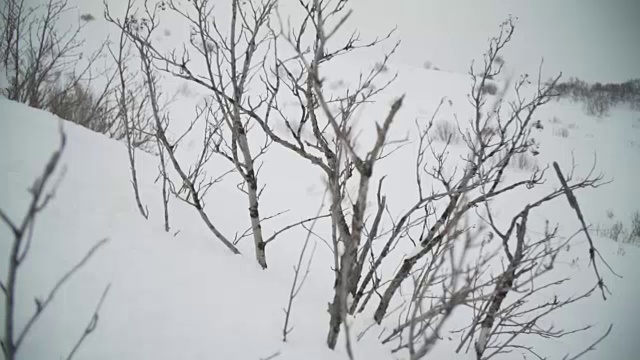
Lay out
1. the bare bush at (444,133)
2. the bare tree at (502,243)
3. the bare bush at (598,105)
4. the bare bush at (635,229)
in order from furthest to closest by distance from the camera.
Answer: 1. the bare bush at (598,105)
2. the bare bush at (444,133)
3. the bare bush at (635,229)
4. the bare tree at (502,243)

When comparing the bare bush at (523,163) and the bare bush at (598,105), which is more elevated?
the bare bush at (598,105)

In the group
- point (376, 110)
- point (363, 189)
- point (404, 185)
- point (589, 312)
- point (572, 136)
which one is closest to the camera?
point (363, 189)

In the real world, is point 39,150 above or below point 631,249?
below

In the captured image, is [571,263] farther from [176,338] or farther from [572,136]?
[572,136]

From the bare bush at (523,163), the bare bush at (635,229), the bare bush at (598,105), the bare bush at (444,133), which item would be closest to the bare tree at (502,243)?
the bare bush at (635,229)

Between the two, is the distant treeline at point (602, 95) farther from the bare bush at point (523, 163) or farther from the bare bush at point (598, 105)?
the bare bush at point (523, 163)

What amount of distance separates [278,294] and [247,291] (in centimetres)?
24

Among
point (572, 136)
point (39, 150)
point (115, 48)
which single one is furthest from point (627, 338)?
point (115, 48)

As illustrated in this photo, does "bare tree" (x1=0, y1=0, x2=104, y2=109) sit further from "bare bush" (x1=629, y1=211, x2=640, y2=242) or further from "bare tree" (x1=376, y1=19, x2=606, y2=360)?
"bare bush" (x1=629, y1=211, x2=640, y2=242)

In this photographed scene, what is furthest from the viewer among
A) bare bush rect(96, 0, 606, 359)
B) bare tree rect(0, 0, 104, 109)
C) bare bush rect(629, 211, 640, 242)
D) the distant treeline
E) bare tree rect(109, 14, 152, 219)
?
the distant treeline

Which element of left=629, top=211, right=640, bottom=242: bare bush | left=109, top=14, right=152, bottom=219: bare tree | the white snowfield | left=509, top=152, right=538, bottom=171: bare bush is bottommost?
the white snowfield

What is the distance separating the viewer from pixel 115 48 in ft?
42.7

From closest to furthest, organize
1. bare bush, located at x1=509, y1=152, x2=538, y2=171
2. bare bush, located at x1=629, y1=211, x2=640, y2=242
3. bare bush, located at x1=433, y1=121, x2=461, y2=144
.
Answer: bare bush, located at x1=629, y1=211, x2=640, y2=242 < bare bush, located at x1=509, y1=152, x2=538, y2=171 < bare bush, located at x1=433, y1=121, x2=461, y2=144

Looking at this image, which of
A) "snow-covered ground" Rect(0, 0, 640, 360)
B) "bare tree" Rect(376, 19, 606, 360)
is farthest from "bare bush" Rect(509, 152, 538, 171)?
"bare tree" Rect(376, 19, 606, 360)
